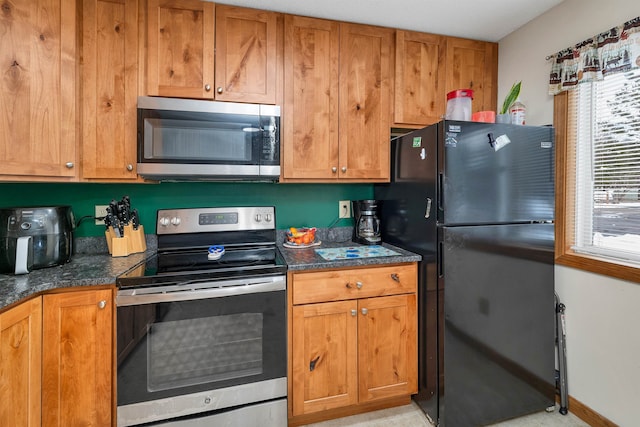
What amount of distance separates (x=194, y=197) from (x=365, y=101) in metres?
1.33

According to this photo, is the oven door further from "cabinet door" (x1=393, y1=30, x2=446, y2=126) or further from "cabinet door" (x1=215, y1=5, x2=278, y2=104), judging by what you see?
"cabinet door" (x1=393, y1=30, x2=446, y2=126)

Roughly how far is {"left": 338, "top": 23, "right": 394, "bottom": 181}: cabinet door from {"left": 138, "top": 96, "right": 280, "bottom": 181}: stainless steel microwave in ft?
1.59

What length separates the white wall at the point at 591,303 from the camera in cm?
146

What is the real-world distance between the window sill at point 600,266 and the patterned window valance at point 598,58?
0.98m

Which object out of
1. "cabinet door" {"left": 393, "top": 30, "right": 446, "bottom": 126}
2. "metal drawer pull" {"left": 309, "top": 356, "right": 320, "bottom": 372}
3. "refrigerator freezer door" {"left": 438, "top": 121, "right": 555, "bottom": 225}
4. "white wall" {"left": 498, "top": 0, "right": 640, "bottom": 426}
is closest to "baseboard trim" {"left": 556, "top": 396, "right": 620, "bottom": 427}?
"white wall" {"left": 498, "top": 0, "right": 640, "bottom": 426}

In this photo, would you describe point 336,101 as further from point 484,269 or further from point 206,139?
point 484,269

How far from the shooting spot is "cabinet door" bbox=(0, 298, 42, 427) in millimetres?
Result: 1060

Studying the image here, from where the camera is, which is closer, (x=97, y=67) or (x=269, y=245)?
(x=97, y=67)

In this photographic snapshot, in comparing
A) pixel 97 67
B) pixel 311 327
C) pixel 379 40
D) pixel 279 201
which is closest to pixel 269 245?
pixel 279 201

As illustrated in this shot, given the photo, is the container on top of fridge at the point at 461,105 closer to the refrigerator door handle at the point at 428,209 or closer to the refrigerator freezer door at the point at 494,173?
the refrigerator freezer door at the point at 494,173

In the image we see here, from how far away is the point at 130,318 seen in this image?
132 centimetres

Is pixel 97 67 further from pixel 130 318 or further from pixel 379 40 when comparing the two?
pixel 379 40

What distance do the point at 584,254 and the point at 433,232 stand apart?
922 millimetres

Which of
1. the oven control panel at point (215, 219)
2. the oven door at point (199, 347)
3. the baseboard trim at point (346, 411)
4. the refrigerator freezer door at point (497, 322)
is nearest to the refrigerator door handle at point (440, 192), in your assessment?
the refrigerator freezer door at point (497, 322)
